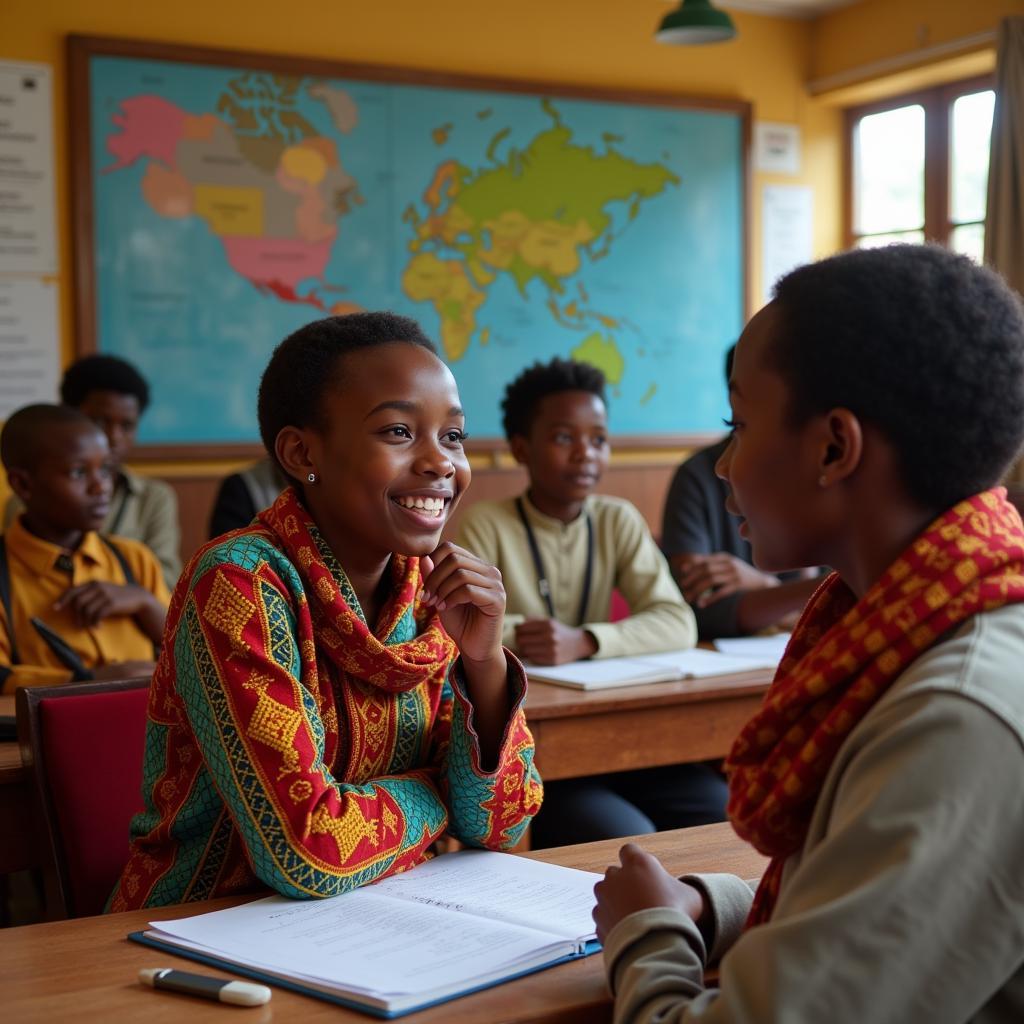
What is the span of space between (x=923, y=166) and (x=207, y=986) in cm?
567

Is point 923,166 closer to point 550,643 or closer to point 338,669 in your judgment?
point 550,643

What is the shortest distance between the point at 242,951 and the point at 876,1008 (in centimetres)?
62

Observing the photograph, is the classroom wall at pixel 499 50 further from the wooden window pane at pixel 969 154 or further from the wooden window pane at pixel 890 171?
the wooden window pane at pixel 969 154

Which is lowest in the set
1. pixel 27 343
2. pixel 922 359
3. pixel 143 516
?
pixel 143 516

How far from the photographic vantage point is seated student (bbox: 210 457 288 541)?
421 cm

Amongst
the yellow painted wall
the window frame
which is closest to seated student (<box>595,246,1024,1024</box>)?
the yellow painted wall

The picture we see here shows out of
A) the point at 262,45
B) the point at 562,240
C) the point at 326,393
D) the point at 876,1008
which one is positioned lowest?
the point at 876,1008

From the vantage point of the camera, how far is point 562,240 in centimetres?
574

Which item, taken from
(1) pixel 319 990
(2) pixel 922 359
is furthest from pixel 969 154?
(1) pixel 319 990

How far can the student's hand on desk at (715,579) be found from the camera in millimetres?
3410

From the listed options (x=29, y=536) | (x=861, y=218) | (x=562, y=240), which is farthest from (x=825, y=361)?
(x=861, y=218)

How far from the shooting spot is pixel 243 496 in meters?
4.22

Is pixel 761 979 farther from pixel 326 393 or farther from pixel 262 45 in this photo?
pixel 262 45

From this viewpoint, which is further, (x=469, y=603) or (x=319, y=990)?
(x=469, y=603)
